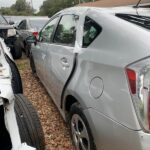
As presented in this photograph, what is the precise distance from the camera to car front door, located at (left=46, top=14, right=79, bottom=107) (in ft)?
12.6

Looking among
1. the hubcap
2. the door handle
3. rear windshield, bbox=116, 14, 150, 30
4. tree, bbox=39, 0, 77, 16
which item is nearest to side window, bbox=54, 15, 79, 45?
the door handle

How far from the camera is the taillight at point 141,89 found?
249 cm

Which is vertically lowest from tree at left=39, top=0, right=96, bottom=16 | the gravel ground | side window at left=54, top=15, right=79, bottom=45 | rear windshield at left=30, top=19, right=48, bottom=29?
tree at left=39, top=0, right=96, bottom=16

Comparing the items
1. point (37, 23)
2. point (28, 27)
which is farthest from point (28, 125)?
point (37, 23)

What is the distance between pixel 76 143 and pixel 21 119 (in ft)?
3.04

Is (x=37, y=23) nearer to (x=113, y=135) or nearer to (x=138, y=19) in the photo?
(x=138, y=19)

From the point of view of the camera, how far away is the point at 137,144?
2.52 m

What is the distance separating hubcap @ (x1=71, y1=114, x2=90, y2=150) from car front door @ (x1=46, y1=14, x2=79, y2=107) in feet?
1.54

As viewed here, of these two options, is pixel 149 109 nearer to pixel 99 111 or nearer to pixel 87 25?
pixel 99 111

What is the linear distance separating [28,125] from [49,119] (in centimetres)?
214

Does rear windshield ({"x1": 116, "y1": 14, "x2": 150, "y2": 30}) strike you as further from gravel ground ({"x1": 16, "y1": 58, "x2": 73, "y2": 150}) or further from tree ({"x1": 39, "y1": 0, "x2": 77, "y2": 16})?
tree ({"x1": 39, "y1": 0, "x2": 77, "y2": 16})

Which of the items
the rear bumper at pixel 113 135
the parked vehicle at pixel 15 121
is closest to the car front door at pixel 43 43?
the parked vehicle at pixel 15 121

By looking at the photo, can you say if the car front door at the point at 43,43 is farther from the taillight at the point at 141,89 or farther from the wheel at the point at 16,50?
the wheel at the point at 16,50

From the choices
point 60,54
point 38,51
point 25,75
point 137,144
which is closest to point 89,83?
point 137,144
